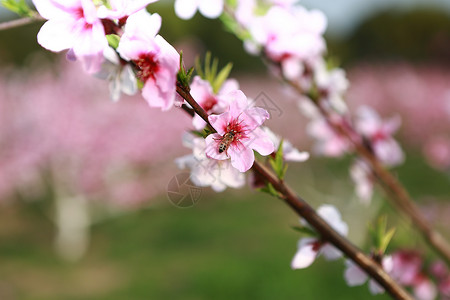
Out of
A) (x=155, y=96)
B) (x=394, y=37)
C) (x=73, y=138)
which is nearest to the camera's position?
(x=155, y=96)

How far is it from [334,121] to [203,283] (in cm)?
624


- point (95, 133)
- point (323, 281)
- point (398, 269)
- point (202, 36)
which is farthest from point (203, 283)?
point (202, 36)

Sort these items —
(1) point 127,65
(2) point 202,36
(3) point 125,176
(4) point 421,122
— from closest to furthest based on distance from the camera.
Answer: (1) point 127,65 < (3) point 125,176 < (4) point 421,122 < (2) point 202,36

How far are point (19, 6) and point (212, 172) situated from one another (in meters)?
0.48

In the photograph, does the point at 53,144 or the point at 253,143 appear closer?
the point at 253,143

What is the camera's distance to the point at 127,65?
35.5 inches

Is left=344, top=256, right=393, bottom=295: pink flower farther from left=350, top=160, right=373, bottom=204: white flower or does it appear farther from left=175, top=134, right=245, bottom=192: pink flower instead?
left=350, top=160, right=373, bottom=204: white flower

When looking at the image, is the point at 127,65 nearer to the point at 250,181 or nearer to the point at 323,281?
the point at 250,181

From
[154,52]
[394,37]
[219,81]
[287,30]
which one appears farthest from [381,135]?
[394,37]

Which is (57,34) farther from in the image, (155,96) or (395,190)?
(395,190)

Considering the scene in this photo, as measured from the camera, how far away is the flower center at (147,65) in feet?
2.45

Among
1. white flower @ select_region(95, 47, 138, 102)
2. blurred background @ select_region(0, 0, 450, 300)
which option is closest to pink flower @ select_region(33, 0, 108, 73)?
white flower @ select_region(95, 47, 138, 102)

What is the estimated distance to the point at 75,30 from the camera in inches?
29.8

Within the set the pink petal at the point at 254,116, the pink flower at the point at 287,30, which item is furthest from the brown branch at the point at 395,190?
the pink petal at the point at 254,116
